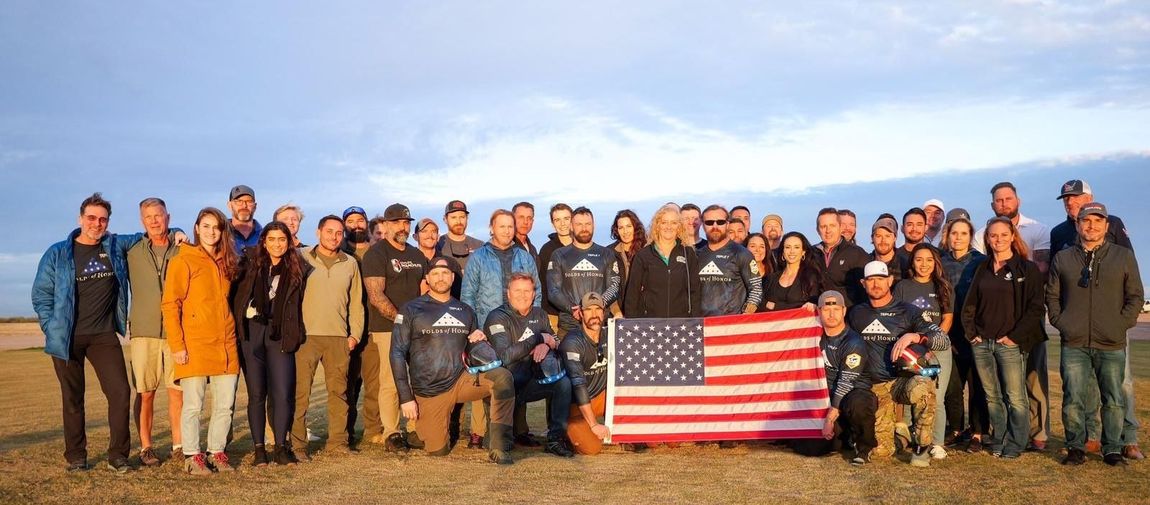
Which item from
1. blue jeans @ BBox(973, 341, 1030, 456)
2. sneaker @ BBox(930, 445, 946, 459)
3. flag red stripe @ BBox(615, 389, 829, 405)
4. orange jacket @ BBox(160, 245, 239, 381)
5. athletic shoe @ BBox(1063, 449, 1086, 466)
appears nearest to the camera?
orange jacket @ BBox(160, 245, 239, 381)

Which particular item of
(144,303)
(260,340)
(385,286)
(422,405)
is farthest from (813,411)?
(144,303)

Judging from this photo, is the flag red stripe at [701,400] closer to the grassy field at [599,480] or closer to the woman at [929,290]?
the grassy field at [599,480]

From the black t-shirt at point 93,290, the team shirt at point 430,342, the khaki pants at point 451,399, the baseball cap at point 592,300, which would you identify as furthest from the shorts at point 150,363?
the baseball cap at point 592,300

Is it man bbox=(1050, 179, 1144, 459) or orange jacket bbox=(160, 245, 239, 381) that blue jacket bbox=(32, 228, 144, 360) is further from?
man bbox=(1050, 179, 1144, 459)

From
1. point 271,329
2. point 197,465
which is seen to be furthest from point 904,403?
point 197,465

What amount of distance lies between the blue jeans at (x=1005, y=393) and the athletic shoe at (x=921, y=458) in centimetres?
98

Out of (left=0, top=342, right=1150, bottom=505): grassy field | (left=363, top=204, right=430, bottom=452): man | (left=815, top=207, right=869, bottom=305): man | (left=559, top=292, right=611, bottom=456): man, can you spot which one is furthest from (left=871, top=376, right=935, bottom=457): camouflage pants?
(left=363, top=204, right=430, bottom=452): man

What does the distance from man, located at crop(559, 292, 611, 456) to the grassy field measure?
29 cm

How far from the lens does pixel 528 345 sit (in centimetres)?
940

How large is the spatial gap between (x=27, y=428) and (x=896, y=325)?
1073cm

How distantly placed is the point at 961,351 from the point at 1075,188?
207 cm

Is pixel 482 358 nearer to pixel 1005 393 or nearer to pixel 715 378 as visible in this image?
pixel 715 378

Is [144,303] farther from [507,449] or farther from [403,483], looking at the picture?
[507,449]

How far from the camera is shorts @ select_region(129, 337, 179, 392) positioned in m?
8.59
